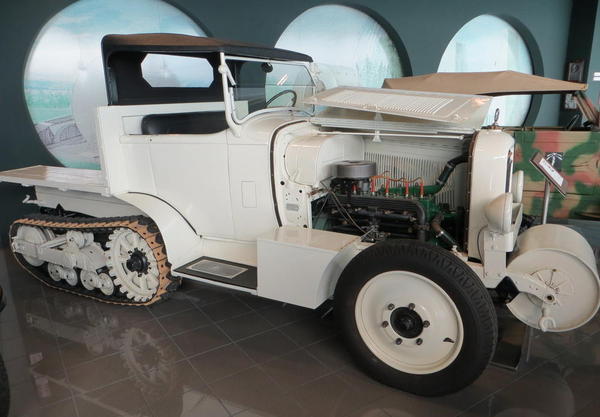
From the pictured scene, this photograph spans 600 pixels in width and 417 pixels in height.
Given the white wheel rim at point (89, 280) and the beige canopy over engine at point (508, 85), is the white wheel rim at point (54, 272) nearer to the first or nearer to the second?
the white wheel rim at point (89, 280)

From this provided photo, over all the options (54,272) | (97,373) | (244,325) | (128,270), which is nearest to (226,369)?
(244,325)

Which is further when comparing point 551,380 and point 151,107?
point 151,107

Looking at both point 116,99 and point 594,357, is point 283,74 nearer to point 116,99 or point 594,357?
point 116,99

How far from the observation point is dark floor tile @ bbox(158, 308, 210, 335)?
326cm

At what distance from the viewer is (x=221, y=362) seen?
9.27 feet

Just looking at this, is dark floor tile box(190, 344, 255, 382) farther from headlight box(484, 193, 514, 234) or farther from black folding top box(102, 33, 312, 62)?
black folding top box(102, 33, 312, 62)

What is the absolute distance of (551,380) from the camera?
101 inches

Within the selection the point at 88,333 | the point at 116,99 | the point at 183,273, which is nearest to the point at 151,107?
the point at 116,99

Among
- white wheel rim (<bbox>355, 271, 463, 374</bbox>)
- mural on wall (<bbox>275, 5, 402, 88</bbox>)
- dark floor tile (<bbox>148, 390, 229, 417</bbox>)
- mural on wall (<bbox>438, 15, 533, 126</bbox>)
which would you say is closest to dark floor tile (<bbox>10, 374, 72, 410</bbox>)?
dark floor tile (<bbox>148, 390, 229, 417</bbox>)

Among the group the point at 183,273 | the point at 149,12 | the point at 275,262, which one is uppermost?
the point at 149,12

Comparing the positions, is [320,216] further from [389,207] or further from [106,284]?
[106,284]

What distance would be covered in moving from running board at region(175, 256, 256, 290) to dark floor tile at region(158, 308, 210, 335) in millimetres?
410

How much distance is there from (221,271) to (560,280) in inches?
86.8

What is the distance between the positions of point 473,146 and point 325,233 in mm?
1089
